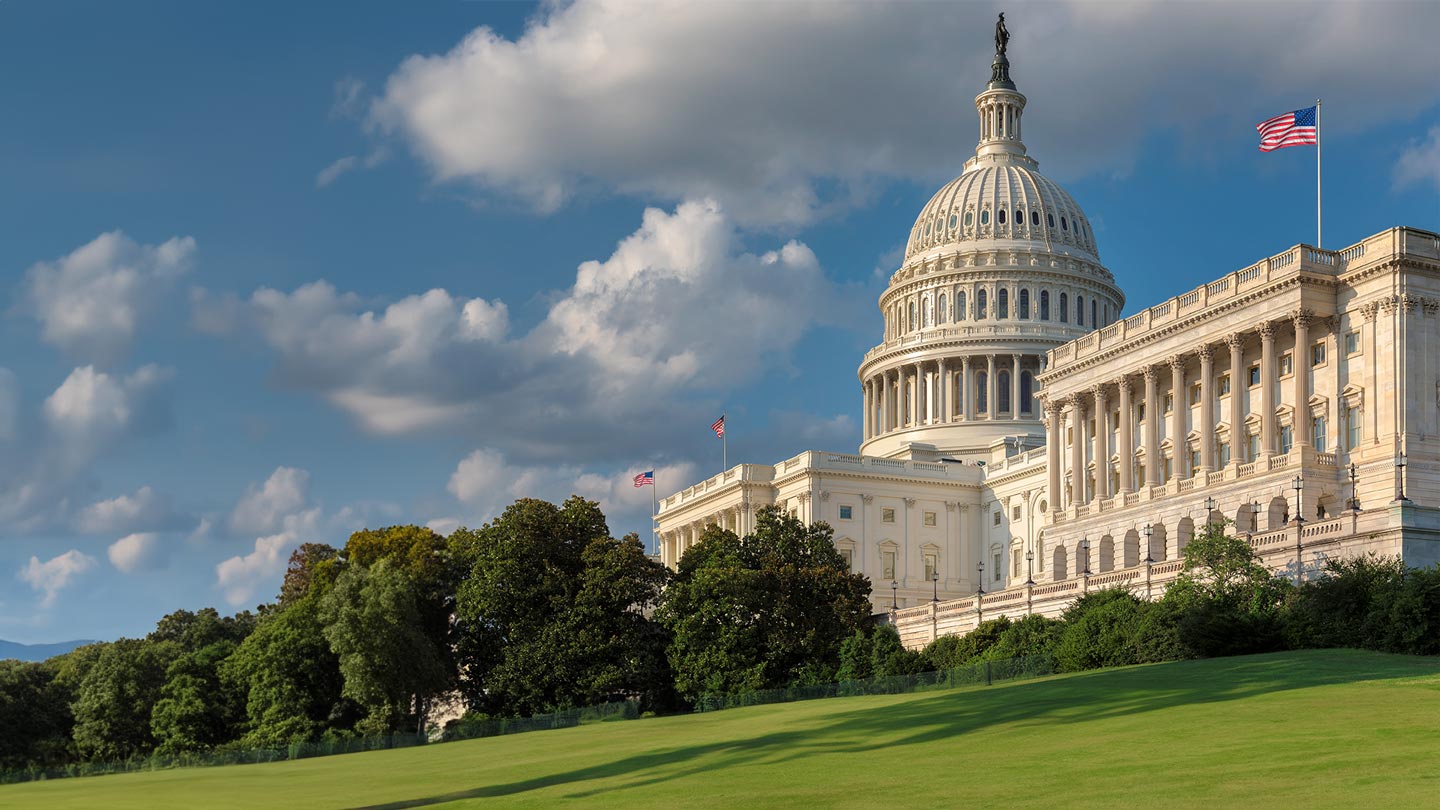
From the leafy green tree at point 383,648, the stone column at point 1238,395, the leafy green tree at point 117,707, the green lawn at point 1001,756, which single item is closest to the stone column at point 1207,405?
the stone column at point 1238,395

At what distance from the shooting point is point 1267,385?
305 ft

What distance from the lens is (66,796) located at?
208ft

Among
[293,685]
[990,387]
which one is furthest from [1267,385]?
[990,387]

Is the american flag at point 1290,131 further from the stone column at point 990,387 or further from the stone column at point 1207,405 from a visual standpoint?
the stone column at point 990,387

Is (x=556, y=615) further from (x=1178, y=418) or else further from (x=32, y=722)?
(x=32, y=722)

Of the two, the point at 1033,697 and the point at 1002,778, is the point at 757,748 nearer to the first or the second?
the point at 1033,697

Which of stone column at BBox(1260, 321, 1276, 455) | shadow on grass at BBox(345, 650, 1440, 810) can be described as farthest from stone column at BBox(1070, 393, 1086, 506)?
shadow on grass at BBox(345, 650, 1440, 810)

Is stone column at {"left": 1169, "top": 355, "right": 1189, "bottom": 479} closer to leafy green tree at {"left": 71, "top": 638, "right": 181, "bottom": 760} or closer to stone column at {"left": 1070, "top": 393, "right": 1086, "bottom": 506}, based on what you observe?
stone column at {"left": 1070, "top": 393, "right": 1086, "bottom": 506}

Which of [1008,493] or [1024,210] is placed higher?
[1024,210]

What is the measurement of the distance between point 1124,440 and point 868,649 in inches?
1142

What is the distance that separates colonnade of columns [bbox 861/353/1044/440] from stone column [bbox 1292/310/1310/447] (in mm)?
66038

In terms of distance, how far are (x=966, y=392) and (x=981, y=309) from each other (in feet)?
29.3

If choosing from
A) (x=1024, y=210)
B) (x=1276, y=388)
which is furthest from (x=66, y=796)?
(x=1024, y=210)

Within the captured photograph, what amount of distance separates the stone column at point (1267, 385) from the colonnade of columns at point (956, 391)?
63.8 m
